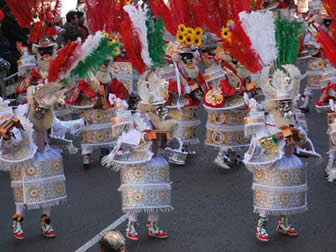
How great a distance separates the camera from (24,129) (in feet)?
27.9

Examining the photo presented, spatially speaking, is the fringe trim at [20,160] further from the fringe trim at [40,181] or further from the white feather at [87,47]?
the white feather at [87,47]

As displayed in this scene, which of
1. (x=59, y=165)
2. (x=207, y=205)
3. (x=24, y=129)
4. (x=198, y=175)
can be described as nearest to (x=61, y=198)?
(x=59, y=165)

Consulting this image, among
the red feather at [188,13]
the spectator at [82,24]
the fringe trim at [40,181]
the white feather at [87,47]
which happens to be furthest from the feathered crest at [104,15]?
the fringe trim at [40,181]

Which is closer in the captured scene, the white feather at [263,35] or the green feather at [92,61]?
the white feather at [263,35]

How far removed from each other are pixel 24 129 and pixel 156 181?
1474mm

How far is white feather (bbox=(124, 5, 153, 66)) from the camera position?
8.81m

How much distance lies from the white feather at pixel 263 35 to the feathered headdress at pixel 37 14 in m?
4.06

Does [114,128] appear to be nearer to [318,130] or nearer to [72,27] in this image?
[72,27]

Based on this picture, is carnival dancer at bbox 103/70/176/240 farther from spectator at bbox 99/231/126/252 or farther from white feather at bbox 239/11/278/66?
spectator at bbox 99/231/126/252

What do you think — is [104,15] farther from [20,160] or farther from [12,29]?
[20,160]

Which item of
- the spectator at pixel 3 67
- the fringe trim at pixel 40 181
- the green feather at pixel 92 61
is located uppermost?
the green feather at pixel 92 61

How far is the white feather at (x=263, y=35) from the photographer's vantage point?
8.40m

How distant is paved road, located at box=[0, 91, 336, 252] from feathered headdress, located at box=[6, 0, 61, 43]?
6.61 ft

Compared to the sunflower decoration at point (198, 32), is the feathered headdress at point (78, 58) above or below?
below
